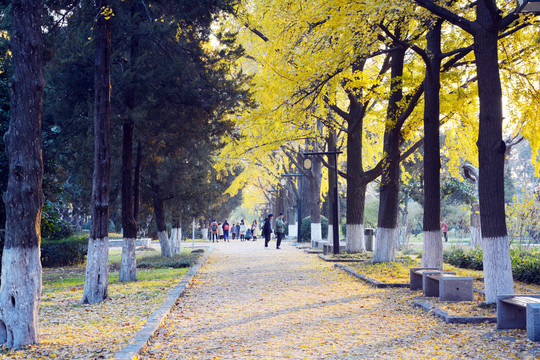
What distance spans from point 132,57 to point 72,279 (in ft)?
20.1

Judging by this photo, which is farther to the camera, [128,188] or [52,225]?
[52,225]

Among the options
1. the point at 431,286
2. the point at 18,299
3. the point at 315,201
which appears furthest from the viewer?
the point at 315,201

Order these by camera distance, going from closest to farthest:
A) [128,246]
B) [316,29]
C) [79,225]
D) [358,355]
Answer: [358,355], [316,29], [128,246], [79,225]

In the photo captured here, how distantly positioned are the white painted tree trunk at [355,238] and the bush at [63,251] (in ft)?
31.7

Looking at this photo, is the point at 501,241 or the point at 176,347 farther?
the point at 501,241

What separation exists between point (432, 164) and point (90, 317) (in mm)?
7579

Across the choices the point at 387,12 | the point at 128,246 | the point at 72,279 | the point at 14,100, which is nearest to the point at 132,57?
the point at 128,246

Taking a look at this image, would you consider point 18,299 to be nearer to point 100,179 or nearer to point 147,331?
point 147,331

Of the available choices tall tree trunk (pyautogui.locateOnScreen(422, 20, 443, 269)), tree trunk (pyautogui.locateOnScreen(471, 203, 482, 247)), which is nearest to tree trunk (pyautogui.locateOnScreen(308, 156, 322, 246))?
tree trunk (pyautogui.locateOnScreen(471, 203, 482, 247))

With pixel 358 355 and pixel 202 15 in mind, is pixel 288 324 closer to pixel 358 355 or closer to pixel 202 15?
pixel 358 355

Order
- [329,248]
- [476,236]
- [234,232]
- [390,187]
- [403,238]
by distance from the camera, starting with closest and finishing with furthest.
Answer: [390,187], [476,236], [329,248], [403,238], [234,232]

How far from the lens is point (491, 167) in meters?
8.81

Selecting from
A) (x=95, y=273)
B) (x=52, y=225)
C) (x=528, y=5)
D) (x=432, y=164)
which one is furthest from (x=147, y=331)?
(x=52, y=225)

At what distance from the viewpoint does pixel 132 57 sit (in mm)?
14641
